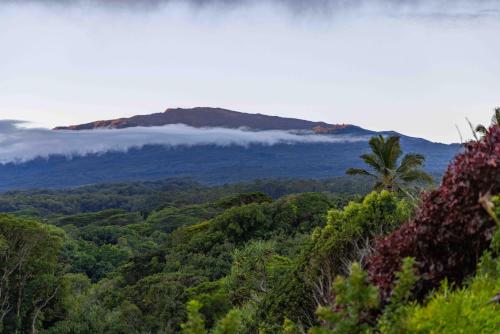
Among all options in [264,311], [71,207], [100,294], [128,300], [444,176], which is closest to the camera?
[444,176]

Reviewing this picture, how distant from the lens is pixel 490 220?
15.4ft

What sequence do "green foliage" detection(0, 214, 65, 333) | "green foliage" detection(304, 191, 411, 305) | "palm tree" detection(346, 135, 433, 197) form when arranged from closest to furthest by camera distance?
"green foliage" detection(304, 191, 411, 305)
"palm tree" detection(346, 135, 433, 197)
"green foliage" detection(0, 214, 65, 333)

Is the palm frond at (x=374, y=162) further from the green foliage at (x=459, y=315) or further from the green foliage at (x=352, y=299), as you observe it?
the green foliage at (x=352, y=299)

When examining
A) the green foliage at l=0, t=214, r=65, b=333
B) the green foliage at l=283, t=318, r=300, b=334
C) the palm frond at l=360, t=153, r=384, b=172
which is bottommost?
the green foliage at l=0, t=214, r=65, b=333

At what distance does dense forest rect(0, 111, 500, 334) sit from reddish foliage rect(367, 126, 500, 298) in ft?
0.04

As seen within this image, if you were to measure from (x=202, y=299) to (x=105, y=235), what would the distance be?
72590mm

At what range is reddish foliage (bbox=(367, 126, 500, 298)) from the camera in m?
4.74

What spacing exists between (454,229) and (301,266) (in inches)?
447

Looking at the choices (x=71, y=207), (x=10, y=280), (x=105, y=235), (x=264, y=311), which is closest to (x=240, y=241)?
(x=10, y=280)

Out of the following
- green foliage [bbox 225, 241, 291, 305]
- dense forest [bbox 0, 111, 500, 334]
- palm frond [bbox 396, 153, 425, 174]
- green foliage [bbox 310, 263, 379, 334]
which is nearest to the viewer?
green foliage [bbox 310, 263, 379, 334]

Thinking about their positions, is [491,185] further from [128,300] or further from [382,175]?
[128,300]

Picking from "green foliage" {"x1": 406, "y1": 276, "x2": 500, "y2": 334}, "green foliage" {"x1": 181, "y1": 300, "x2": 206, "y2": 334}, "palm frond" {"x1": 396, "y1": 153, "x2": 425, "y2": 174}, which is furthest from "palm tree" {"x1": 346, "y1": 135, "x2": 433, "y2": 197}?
"green foliage" {"x1": 181, "y1": 300, "x2": 206, "y2": 334}

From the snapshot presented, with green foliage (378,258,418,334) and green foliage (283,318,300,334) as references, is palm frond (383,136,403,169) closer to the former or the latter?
green foliage (283,318,300,334)

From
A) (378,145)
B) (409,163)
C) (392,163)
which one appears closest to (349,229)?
(409,163)
